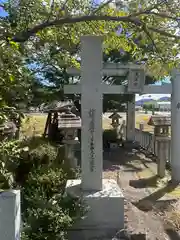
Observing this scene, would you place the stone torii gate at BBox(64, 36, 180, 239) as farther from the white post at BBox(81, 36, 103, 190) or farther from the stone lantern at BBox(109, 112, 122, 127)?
the stone lantern at BBox(109, 112, 122, 127)

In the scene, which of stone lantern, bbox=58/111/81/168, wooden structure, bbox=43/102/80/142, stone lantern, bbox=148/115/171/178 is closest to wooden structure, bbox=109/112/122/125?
wooden structure, bbox=43/102/80/142

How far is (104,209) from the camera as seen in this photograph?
381 cm

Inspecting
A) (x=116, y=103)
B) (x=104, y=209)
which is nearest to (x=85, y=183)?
(x=104, y=209)

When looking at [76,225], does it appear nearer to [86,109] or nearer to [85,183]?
[85,183]

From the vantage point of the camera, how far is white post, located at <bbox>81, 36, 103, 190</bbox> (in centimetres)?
394

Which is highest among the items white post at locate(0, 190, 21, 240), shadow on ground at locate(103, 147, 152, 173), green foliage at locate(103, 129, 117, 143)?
white post at locate(0, 190, 21, 240)

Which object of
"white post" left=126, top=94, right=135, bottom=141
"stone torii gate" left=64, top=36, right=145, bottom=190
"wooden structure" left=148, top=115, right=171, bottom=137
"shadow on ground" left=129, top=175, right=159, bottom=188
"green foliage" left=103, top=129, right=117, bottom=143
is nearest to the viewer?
"stone torii gate" left=64, top=36, right=145, bottom=190

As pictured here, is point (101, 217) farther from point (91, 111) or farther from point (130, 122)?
point (130, 122)

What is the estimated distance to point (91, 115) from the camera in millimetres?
4047

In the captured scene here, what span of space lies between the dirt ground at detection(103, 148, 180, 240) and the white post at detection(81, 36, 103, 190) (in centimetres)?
86

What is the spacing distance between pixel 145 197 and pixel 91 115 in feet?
8.95

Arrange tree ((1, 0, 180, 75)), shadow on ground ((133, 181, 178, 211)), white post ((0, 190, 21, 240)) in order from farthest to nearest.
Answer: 1. shadow on ground ((133, 181, 178, 211))
2. tree ((1, 0, 180, 75))
3. white post ((0, 190, 21, 240))

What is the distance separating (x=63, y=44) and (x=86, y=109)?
6.43 feet

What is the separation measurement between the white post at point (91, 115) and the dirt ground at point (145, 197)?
2.84 feet
